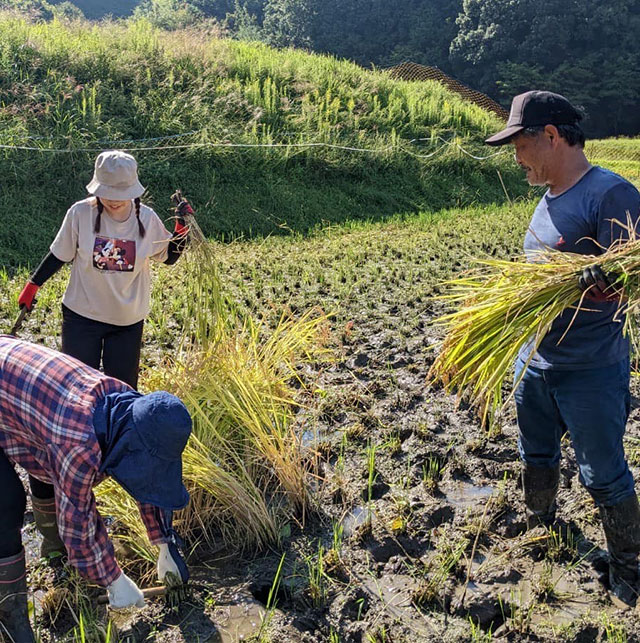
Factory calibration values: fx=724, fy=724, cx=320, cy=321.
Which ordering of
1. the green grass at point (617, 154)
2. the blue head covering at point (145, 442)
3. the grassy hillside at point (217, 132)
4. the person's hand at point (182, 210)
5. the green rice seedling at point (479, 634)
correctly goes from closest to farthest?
the blue head covering at point (145, 442), the green rice seedling at point (479, 634), the person's hand at point (182, 210), the grassy hillside at point (217, 132), the green grass at point (617, 154)

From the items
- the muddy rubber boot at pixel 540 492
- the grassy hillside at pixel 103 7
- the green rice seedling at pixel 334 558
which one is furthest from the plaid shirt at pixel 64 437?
the grassy hillside at pixel 103 7

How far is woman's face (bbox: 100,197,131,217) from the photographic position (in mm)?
2850

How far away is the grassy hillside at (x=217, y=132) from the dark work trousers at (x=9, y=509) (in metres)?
4.72

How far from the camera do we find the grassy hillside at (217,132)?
8.39 metres

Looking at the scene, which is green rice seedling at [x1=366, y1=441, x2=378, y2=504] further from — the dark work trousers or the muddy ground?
the dark work trousers

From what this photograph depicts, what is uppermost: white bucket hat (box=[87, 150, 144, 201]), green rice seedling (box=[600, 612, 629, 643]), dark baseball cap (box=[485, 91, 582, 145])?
dark baseball cap (box=[485, 91, 582, 145])

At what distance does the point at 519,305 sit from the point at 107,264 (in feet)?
5.23

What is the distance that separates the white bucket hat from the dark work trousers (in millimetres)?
1089

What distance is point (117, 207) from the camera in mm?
2879

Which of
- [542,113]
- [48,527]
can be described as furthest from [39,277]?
[542,113]

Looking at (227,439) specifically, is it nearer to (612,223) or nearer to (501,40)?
(612,223)

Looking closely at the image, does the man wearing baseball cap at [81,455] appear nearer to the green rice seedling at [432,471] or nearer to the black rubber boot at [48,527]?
the black rubber boot at [48,527]

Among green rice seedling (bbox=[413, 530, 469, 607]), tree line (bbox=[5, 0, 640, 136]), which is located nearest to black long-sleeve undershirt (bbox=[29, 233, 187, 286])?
green rice seedling (bbox=[413, 530, 469, 607])

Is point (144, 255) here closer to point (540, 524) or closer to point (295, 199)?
point (540, 524)
